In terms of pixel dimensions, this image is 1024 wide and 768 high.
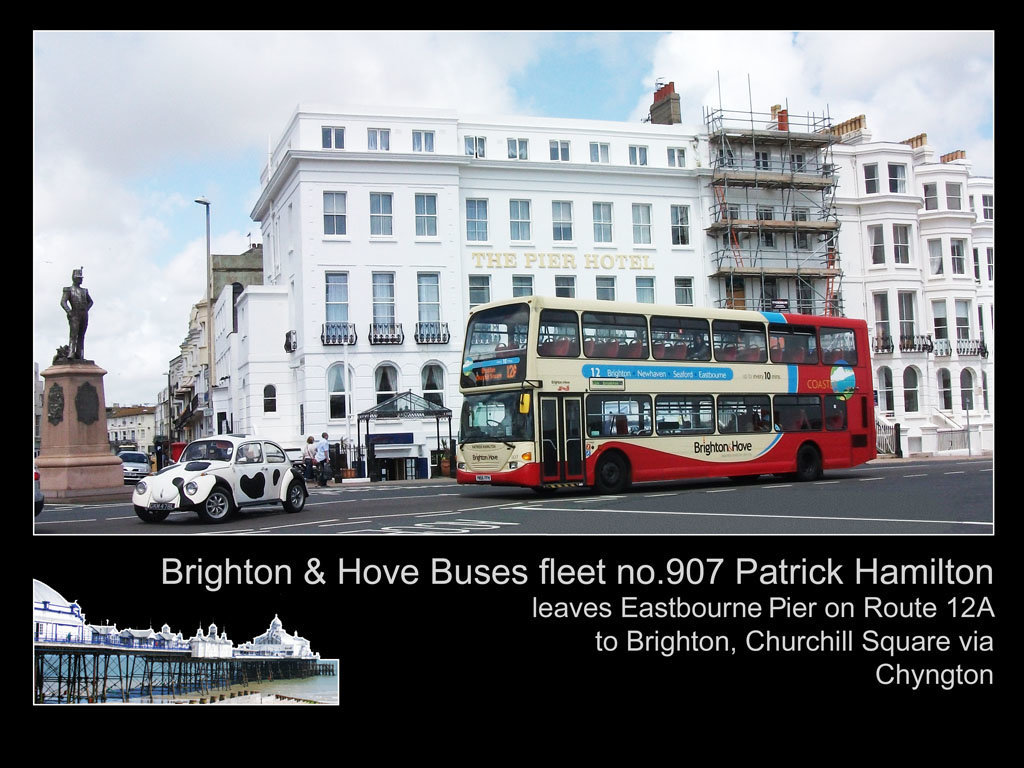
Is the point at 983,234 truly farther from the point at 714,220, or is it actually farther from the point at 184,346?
the point at 184,346

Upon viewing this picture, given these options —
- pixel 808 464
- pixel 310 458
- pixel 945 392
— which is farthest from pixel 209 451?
pixel 945 392

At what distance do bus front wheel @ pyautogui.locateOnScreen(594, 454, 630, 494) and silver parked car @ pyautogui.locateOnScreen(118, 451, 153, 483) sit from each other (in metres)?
12.5

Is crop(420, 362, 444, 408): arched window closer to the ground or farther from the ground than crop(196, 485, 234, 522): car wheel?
farther from the ground

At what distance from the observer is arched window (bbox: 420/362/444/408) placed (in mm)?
35156

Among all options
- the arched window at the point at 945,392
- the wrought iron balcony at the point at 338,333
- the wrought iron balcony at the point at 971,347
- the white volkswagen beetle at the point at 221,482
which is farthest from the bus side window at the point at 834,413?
the wrought iron balcony at the point at 971,347

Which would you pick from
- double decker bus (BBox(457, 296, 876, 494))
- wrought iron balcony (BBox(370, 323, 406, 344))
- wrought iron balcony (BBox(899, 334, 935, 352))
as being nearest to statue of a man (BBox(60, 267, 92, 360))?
double decker bus (BBox(457, 296, 876, 494))

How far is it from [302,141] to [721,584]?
29880mm

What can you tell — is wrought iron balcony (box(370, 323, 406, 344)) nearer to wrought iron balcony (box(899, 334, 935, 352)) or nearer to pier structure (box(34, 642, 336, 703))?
wrought iron balcony (box(899, 334, 935, 352))

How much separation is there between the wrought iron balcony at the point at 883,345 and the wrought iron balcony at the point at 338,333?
72.7ft

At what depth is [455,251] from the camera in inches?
1400

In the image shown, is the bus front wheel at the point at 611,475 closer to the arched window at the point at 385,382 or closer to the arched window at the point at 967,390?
the arched window at the point at 385,382

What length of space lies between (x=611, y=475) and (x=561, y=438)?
1474 mm

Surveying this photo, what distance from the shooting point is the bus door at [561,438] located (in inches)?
739

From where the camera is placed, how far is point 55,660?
7789 mm
